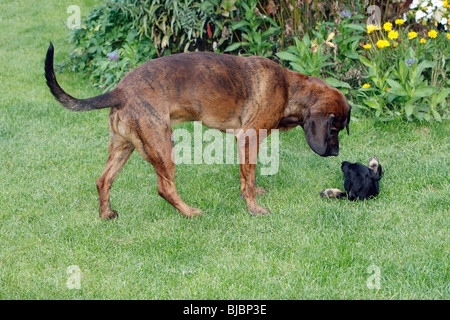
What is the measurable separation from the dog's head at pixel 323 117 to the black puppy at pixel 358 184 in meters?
0.32

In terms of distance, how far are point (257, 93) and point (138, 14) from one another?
3.55m

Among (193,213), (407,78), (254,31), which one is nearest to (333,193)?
(193,213)

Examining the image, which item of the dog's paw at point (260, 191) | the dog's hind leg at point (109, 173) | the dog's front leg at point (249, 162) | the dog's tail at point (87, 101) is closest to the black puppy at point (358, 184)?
the dog's paw at point (260, 191)

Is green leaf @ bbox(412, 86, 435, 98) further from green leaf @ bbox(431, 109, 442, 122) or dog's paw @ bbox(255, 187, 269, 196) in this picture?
dog's paw @ bbox(255, 187, 269, 196)

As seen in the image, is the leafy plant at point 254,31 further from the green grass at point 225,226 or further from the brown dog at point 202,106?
the brown dog at point 202,106

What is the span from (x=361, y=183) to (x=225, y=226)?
125cm

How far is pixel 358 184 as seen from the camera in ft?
13.7

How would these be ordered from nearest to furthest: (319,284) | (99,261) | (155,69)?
1. (319,284)
2. (99,261)
3. (155,69)

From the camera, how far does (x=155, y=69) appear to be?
3812mm

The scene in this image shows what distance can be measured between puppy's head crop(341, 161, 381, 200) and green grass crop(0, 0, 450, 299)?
82mm

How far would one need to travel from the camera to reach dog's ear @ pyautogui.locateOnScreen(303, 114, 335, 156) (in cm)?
408

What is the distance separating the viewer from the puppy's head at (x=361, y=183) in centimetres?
416
